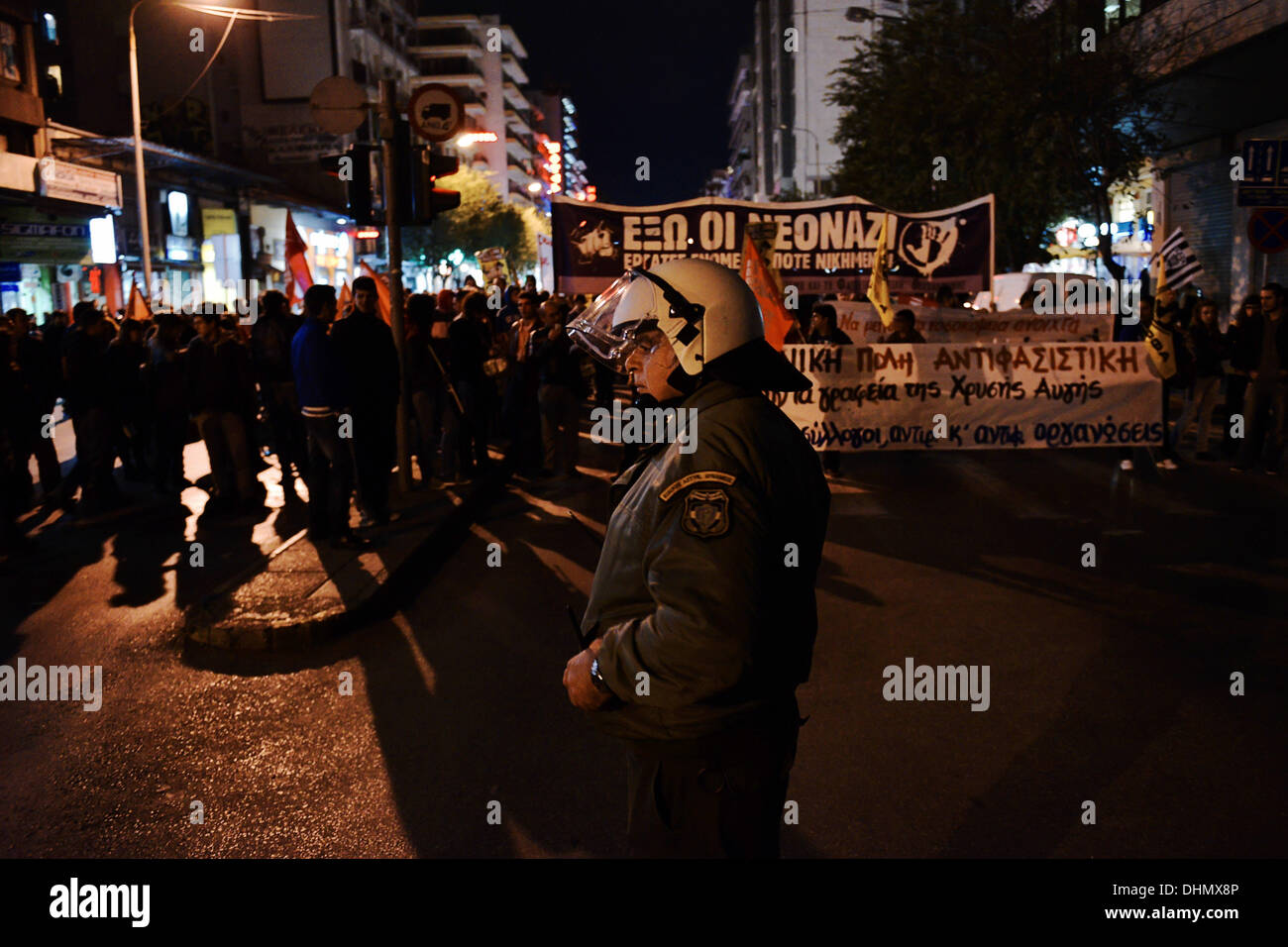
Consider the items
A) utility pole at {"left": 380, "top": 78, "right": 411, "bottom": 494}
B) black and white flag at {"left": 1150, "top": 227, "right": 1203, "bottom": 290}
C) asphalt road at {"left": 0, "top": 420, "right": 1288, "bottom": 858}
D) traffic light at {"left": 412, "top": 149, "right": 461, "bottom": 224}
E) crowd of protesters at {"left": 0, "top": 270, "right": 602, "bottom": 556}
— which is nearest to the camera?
asphalt road at {"left": 0, "top": 420, "right": 1288, "bottom": 858}

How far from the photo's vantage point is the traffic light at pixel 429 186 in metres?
10.9

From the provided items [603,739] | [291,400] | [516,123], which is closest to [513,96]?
[516,123]

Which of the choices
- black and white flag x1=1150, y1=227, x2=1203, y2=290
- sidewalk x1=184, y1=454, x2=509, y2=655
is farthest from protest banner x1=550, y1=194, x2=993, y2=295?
sidewalk x1=184, y1=454, x2=509, y2=655

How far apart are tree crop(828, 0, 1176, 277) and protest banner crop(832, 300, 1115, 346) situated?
316 inches

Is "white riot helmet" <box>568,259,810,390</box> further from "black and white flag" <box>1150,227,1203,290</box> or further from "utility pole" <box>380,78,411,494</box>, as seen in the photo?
"black and white flag" <box>1150,227,1203,290</box>

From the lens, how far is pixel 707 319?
94.7 inches

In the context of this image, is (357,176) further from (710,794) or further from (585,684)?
(710,794)

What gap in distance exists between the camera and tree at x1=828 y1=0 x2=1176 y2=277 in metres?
23.0

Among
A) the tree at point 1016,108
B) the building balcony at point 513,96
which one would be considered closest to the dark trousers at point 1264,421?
the tree at point 1016,108

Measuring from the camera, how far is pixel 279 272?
4712 cm

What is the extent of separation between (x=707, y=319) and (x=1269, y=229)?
1347 centimetres

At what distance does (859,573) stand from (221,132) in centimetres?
5352

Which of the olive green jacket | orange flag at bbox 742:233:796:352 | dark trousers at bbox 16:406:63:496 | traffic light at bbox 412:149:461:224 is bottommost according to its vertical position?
dark trousers at bbox 16:406:63:496
